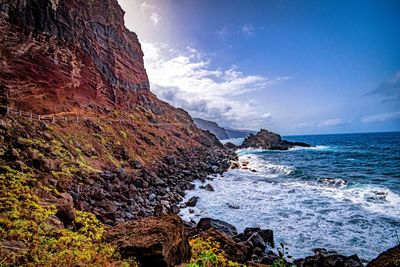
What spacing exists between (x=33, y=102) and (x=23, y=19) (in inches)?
380

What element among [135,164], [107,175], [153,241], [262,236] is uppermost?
[135,164]

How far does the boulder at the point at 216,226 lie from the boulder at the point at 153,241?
5.42 meters

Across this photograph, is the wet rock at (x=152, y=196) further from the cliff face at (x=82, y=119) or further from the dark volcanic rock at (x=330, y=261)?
the dark volcanic rock at (x=330, y=261)

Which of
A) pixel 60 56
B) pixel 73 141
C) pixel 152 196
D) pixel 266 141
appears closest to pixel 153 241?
pixel 152 196

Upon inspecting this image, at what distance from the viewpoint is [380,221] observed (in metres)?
14.6

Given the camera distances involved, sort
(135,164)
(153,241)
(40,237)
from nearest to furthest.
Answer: (40,237) < (153,241) < (135,164)

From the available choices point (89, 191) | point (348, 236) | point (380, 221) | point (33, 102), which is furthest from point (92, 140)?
point (380, 221)

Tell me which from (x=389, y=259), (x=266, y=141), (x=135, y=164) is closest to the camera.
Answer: (x=389, y=259)

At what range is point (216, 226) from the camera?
13.2 m

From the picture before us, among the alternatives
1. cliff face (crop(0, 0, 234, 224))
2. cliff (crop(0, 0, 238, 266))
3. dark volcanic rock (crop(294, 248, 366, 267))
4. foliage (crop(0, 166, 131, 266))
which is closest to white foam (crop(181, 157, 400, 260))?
dark volcanic rock (crop(294, 248, 366, 267))

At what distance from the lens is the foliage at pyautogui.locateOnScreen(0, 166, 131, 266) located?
553 cm

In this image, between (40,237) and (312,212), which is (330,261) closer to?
(312,212)

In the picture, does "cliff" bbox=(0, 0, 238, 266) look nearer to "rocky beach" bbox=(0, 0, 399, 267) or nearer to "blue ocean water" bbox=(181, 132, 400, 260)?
"rocky beach" bbox=(0, 0, 399, 267)

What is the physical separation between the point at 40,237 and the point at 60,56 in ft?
Answer: 94.5
